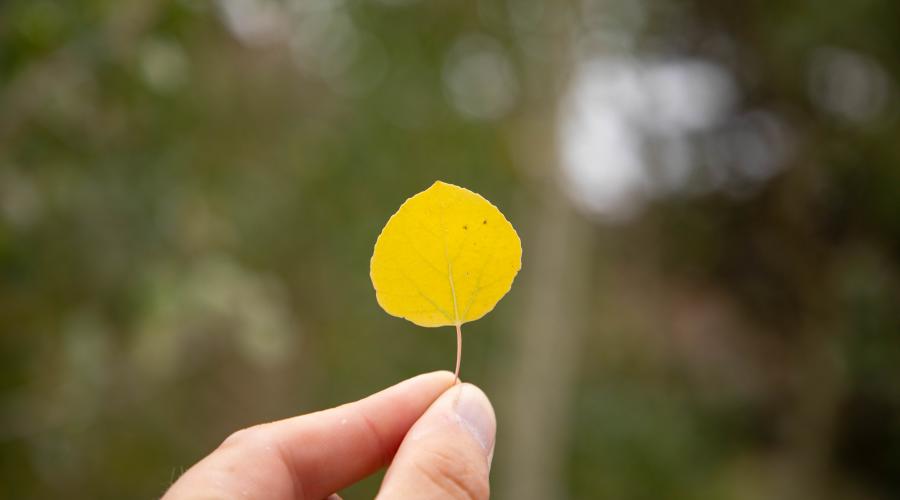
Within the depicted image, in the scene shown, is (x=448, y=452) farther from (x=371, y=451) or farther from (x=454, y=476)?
(x=371, y=451)

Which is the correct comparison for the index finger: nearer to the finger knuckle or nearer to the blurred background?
the finger knuckle

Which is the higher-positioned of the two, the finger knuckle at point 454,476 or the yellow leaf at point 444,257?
the yellow leaf at point 444,257

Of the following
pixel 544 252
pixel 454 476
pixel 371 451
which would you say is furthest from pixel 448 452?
pixel 544 252

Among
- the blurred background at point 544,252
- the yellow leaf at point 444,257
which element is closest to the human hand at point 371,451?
the yellow leaf at point 444,257

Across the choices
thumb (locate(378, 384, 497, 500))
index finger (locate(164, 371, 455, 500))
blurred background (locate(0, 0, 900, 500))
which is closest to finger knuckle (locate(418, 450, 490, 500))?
thumb (locate(378, 384, 497, 500))

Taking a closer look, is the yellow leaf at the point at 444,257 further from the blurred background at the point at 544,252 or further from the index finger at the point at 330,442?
the blurred background at the point at 544,252

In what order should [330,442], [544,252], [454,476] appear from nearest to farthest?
[454,476], [330,442], [544,252]
